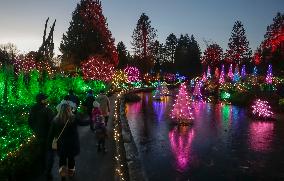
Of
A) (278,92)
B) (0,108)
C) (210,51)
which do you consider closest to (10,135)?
(0,108)

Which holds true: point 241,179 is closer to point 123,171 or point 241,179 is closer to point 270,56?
point 123,171

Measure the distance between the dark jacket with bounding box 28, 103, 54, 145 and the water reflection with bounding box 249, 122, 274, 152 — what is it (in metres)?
7.56

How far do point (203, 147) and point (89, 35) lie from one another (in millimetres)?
48638

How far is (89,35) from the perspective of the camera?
61500 millimetres

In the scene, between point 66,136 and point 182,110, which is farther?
point 182,110

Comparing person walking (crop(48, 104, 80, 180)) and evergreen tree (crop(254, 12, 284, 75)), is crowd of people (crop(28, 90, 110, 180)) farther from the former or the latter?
evergreen tree (crop(254, 12, 284, 75))

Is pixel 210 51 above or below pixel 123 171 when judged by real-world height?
above

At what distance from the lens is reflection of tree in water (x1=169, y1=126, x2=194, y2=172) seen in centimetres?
1227

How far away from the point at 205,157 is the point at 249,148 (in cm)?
236

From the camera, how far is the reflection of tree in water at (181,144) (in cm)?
1227

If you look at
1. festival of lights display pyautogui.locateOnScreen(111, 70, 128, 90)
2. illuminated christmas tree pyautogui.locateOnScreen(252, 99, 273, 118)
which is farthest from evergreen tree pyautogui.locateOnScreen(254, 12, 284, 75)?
illuminated christmas tree pyautogui.locateOnScreen(252, 99, 273, 118)

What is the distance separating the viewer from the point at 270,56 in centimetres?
6838

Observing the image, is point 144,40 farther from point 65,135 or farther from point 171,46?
point 65,135

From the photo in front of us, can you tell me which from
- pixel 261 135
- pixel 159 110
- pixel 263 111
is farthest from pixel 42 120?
pixel 159 110
